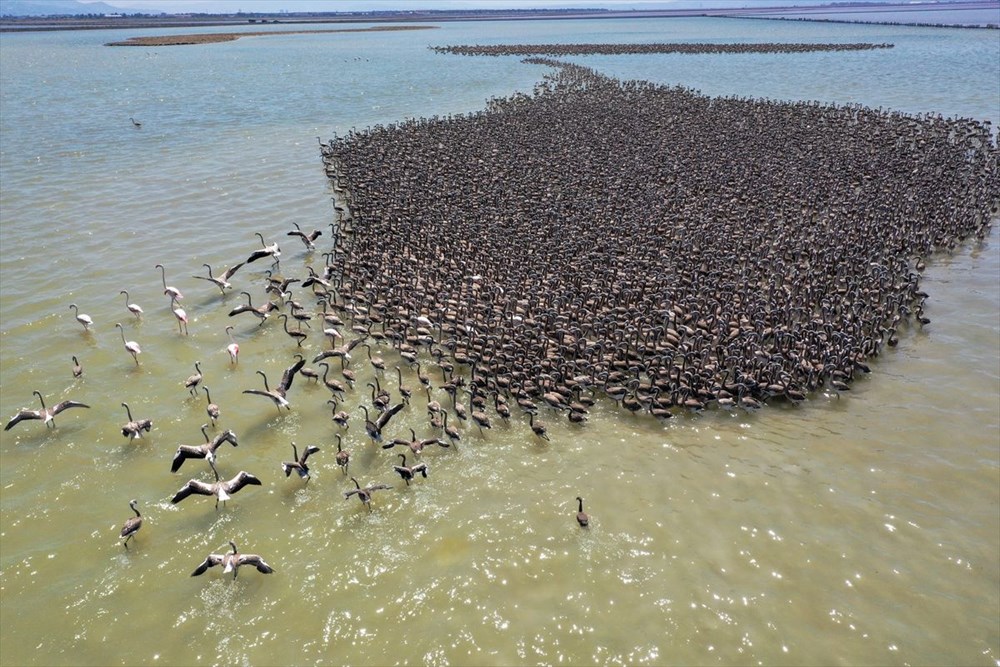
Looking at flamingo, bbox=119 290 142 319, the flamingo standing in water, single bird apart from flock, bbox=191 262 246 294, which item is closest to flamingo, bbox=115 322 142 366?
flamingo, bbox=119 290 142 319

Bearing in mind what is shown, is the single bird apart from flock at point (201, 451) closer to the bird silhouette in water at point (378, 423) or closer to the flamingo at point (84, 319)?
the bird silhouette in water at point (378, 423)

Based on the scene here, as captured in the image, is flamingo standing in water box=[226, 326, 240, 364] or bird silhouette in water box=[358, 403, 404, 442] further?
flamingo standing in water box=[226, 326, 240, 364]

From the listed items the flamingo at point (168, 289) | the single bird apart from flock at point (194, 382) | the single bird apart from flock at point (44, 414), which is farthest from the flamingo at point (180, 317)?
the single bird apart from flock at point (44, 414)

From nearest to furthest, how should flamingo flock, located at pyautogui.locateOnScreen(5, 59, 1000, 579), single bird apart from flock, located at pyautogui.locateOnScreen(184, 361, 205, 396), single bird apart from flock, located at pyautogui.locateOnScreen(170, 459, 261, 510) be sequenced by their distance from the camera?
1. single bird apart from flock, located at pyautogui.locateOnScreen(170, 459, 261, 510)
2. flamingo flock, located at pyautogui.locateOnScreen(5, 59, 1000, 579)
3. single bird apart from flock, located at pyautogui.locateOnScreen(184, 361, 205, 396)

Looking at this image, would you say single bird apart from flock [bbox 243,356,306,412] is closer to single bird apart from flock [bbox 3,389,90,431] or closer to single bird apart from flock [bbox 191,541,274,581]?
single bird apart from flock [bbox 3,389,90,431]

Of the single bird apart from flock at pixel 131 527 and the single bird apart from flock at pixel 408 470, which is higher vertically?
the single bird apart from flock at pixel 408 470

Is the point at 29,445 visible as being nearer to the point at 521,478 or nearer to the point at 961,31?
the point at 521,478

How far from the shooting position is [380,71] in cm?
8012

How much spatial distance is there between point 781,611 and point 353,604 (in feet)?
22.5

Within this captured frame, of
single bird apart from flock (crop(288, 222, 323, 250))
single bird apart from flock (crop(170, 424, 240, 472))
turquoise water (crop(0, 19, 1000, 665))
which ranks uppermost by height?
single bird apart from flock (crop(288, 222, 323, 250))

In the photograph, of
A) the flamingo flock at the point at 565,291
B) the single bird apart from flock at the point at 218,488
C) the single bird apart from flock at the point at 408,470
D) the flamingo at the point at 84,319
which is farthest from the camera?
the flamingo at the point at 84,319

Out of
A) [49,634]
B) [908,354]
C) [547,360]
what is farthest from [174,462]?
[908,354]

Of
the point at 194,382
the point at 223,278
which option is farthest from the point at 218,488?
the point at 223,278

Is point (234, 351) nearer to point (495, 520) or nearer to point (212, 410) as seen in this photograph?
point (212, 410)
